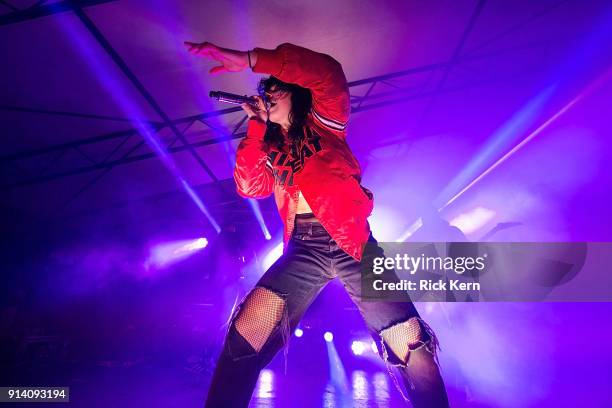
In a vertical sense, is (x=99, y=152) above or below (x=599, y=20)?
above

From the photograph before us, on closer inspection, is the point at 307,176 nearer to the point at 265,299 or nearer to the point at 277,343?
the point at 265,299

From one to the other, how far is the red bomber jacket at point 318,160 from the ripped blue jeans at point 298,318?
11cm

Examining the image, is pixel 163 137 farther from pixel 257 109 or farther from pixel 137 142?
pixel 257 109

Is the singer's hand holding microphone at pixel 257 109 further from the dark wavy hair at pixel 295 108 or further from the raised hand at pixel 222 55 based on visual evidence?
the raised hand at pixel 222 55

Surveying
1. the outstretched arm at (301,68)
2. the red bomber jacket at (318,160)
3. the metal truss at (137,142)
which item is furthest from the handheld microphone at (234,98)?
the metal truss at (137,142)

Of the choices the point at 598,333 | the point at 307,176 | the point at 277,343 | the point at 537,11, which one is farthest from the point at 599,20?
the point at 277,343

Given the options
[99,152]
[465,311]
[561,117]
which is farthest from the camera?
[99,152]

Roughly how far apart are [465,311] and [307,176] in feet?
16.0

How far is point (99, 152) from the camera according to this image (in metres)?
7.37

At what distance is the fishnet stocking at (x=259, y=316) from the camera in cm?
153

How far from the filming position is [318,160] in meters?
1.75
